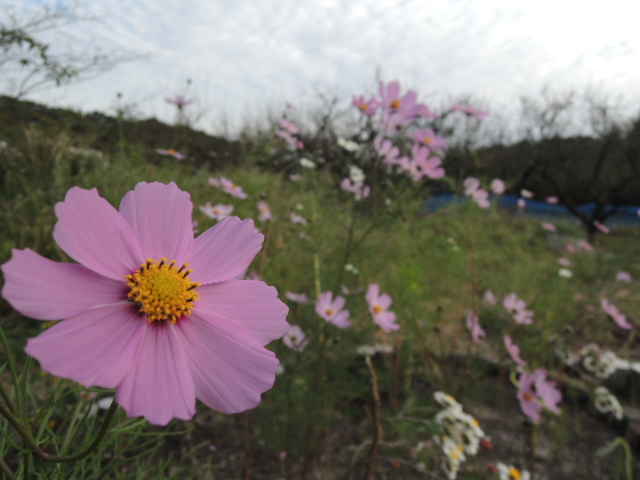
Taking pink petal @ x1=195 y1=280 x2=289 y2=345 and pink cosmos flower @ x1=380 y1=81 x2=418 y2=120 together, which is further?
pink cosmos flower @ x1=380 y1=81 x2=418 y2=120

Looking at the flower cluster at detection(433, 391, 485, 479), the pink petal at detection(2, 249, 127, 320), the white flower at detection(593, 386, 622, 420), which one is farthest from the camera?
the white flower at detection(593, 386, 622, 420)

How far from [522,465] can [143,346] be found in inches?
62.8

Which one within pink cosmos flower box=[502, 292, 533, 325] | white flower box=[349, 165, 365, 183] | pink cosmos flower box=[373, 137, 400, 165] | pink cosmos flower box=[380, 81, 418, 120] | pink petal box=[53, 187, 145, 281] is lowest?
pink cosmos flower box=[502, 292, 533, 325]

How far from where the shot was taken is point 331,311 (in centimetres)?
133

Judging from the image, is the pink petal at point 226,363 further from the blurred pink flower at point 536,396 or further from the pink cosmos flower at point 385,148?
the pink cosmos flower at point 385,148

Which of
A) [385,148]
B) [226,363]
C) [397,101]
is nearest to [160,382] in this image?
[226,363]

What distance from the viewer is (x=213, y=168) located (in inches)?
172

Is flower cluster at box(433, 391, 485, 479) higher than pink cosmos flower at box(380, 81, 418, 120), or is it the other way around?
pink cosmos flower at box(380, 81, 418, 120)

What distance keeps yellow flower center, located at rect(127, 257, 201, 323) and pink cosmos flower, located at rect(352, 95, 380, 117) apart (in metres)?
1.13

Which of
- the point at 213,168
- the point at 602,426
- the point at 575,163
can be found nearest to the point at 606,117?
the point at 575,163

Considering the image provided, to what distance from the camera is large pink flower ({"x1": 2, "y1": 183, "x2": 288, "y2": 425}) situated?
25 centimetres

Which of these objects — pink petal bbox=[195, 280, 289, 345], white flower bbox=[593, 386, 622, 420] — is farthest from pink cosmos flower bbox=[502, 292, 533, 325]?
pink petal bbox=[195, 280, 289, 345]

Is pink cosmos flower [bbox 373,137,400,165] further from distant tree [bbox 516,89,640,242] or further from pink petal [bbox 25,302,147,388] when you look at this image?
distant tree [bbox 516,89,640,242]

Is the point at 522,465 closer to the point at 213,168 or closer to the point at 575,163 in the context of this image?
the point at 213,168
